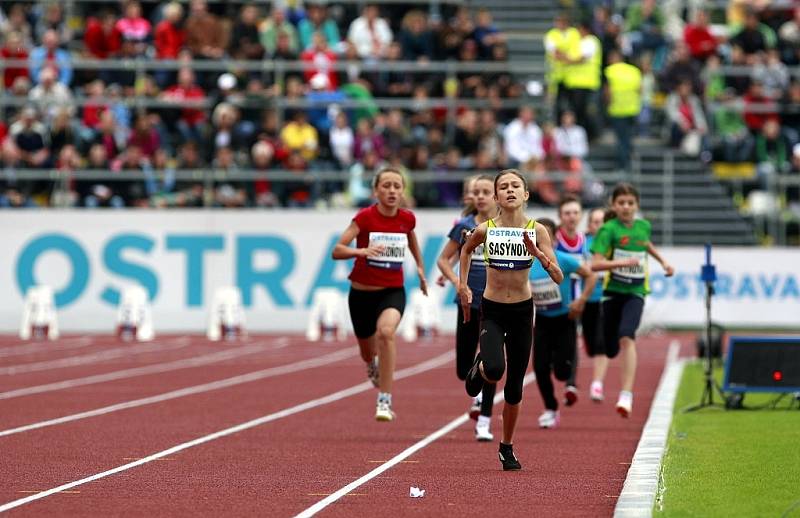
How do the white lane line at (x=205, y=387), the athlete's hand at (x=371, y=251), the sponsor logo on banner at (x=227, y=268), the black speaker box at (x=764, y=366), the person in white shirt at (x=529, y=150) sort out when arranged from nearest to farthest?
the athlete's hand at (x=371, y=251) → the white lane line at (x=205, y=387) → the black speaker box at (x=764, y=366) → the sponsor logo on banner at (x=227, y=268) → the person in white shirt at (x=529, y=150)

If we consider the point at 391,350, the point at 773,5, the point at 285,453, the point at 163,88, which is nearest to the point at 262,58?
the point at 163,88

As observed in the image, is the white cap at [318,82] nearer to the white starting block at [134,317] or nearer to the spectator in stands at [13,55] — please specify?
the white starting block at [134,317]

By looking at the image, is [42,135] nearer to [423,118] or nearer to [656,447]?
[423,118]

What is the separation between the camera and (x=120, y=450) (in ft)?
43.5

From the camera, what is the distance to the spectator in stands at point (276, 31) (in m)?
33.2

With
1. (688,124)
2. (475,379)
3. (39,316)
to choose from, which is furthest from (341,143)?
(475,379)

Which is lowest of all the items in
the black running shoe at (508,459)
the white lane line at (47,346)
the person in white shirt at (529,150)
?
the white lane line at (47,346)

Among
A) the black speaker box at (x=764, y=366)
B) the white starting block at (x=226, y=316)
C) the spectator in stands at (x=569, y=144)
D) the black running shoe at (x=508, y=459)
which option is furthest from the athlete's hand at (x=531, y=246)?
the spectator in stands at (x=569, y=144)

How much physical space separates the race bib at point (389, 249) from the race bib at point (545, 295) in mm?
1173

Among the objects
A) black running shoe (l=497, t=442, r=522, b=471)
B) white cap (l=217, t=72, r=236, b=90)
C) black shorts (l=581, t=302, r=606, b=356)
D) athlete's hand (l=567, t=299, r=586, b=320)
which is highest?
white cap (l=217, t=72, r=236, b=90)

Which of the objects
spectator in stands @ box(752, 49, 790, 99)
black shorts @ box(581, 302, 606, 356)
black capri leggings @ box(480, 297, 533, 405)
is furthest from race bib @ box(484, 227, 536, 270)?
spectator in stands @ box(752, 49, 790, 99)

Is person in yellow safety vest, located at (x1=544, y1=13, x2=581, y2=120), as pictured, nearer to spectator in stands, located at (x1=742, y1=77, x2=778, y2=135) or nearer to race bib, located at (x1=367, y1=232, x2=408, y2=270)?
spectator in stands, located at (x1=742, y1=77, x2=778, y2=135)

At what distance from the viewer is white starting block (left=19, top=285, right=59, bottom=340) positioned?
30000mm

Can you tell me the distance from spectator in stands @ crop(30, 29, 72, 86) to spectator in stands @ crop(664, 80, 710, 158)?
10.6m
